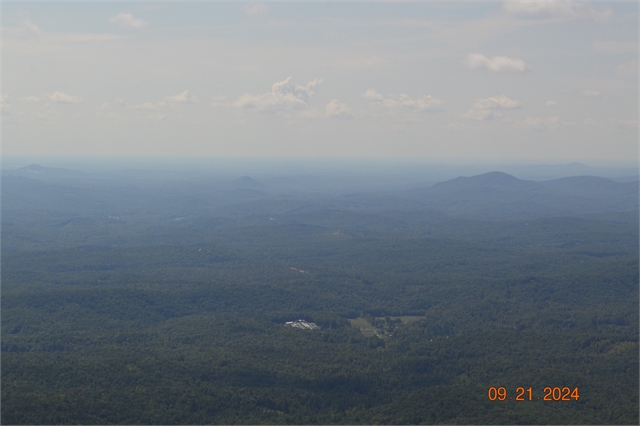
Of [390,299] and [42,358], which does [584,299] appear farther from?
[42,358]

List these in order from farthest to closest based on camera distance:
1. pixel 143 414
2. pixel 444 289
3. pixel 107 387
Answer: pixel 444 289, pixel 107 387, pixel 143 414

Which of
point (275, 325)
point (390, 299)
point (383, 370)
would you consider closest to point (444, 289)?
point (390, 299)
